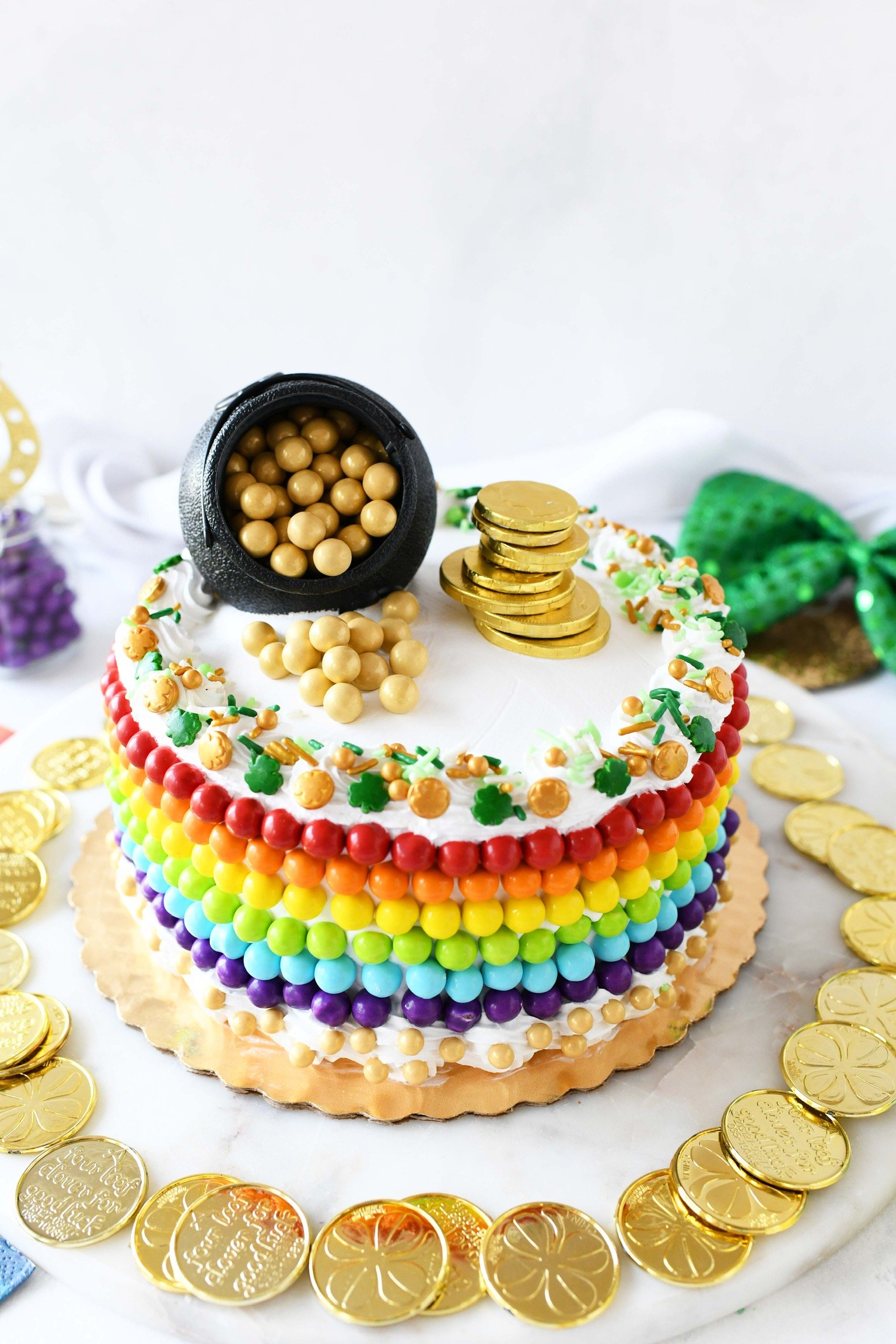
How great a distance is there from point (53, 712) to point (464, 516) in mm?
1198

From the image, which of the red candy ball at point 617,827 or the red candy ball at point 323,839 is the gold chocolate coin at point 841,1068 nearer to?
the red candy ball at point 617,827

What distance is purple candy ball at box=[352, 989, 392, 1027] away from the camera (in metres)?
1.85

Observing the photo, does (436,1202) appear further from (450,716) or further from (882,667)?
(882,667)

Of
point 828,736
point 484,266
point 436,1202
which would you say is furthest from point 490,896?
point 484,266

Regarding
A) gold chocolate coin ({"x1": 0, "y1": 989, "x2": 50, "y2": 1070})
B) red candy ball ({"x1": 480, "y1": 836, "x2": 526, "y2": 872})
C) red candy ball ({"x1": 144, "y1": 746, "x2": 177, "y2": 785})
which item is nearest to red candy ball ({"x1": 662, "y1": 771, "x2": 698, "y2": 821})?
red candy ball ({"x1": 480, "y1": 836, "x2": 526, "y2": 872})

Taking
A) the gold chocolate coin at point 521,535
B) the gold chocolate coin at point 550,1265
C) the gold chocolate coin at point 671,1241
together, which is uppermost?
the gold chocolate coin at point 521,535

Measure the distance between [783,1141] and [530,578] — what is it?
105 cm

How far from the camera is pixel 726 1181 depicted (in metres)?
1.74

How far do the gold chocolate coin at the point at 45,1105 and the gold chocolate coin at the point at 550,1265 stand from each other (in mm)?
718

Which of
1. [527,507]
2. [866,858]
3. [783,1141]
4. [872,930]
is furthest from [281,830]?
[866,858]

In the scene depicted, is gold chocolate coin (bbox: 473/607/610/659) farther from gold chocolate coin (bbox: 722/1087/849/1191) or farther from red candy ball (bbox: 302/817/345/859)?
gold chocolate coin (bbox: 722/1087/849/1191)

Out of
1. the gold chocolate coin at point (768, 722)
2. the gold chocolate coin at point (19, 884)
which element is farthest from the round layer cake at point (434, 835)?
the gold chocolate coin at point (768, 722)

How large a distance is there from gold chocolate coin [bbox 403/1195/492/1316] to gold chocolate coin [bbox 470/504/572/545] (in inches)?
43.5

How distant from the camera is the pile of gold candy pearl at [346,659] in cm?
189
